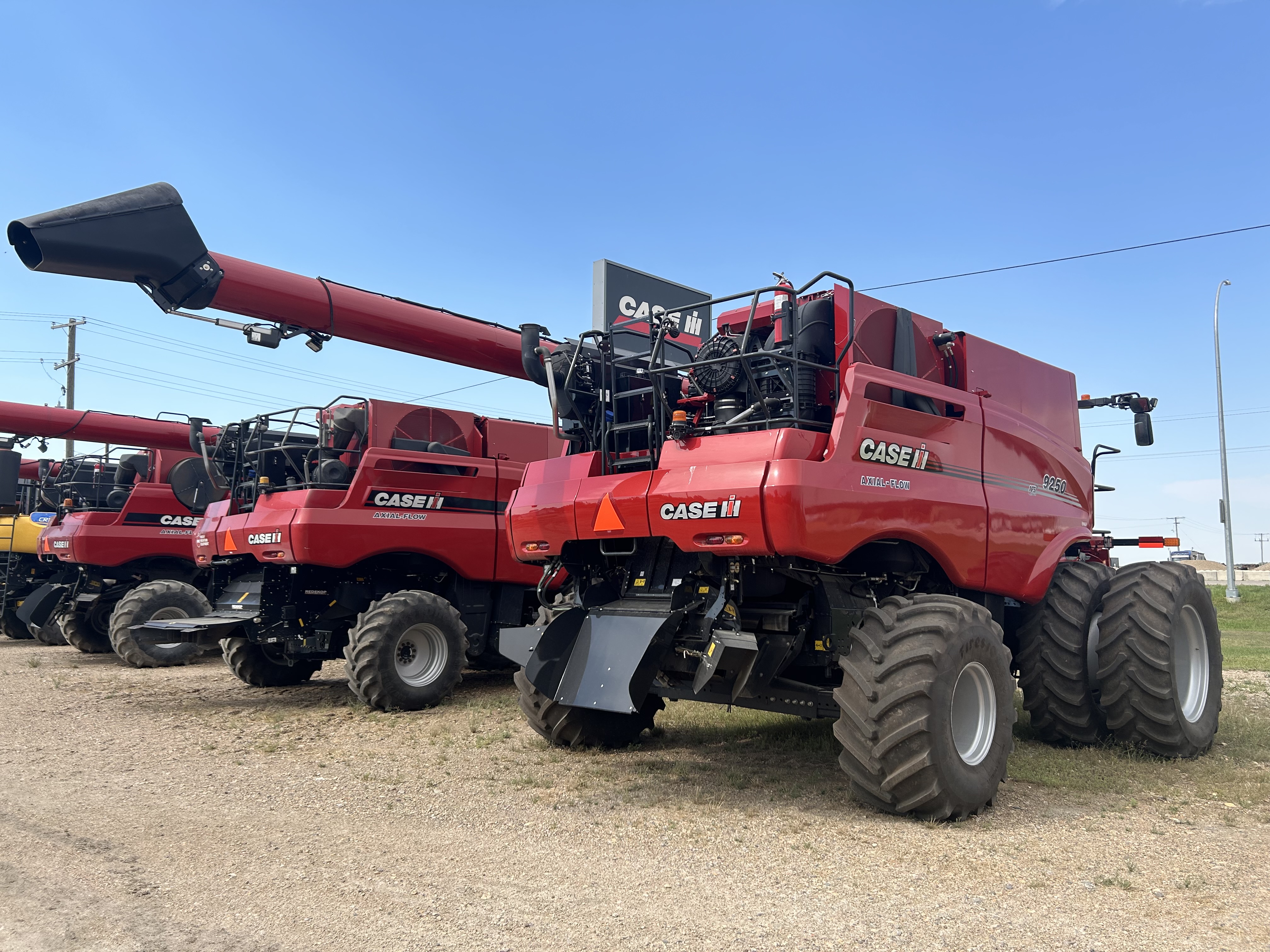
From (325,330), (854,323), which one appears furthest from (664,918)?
(325,330)

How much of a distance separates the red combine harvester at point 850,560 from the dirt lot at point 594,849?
0.45 meters

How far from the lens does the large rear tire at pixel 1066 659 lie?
23.1 feet

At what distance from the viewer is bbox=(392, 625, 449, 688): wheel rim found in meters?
9.78

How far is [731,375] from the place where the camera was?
603 cm

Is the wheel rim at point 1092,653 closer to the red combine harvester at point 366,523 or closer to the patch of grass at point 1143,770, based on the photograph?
the patch of grass at point 1143,770

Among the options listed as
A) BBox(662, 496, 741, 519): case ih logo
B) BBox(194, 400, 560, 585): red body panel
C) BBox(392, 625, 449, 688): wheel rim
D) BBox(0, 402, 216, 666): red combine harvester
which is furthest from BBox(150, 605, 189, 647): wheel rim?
BBox(662, 496, 741, 519): case ih logo

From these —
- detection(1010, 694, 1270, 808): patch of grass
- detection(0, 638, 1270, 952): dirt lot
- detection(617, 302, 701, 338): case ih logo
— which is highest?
detection(617, 302, 701, 338): case ih logo

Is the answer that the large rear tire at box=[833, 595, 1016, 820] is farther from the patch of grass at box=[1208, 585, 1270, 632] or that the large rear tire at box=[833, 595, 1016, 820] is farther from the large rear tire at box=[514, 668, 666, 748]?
the patch of grass at box=[1208, 585, 1270, 632]

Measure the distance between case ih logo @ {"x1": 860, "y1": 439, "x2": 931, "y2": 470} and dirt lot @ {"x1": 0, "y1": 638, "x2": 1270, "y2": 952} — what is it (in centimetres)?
201

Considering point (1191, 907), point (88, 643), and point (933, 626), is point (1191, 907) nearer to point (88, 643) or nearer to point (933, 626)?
point (933, 626)

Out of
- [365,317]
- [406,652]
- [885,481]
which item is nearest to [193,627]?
[406,652]

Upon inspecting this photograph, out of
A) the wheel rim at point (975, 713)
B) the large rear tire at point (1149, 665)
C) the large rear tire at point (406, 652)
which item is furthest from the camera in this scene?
the large rear tire at point (406, 652)

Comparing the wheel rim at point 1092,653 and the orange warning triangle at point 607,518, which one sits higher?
the orange warning triangle at point 607,518

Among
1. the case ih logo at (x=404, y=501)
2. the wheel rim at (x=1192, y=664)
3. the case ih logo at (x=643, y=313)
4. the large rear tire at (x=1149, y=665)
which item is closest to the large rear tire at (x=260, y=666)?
the case ih logo at (x=404, y=501)
